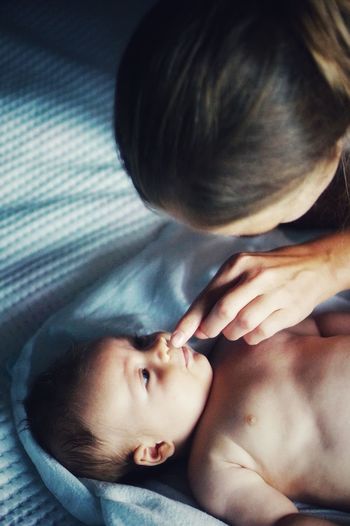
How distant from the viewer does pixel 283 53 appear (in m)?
0.55

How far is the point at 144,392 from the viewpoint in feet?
3.05

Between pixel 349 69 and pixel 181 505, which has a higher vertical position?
pixel 349 69

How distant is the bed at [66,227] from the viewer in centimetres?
93

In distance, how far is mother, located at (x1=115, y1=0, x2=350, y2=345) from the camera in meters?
0.55

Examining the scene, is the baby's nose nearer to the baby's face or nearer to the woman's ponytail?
the baby's face

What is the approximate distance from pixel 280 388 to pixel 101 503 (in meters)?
0.31

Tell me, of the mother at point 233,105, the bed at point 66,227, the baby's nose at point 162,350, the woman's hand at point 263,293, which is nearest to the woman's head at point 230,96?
the mother at point 233,105

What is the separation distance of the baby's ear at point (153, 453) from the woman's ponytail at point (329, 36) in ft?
1.93

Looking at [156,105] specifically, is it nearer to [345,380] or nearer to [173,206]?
[173,206]

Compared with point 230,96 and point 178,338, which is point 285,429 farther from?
point 230,96

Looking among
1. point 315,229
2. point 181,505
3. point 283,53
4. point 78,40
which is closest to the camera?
point 283,53

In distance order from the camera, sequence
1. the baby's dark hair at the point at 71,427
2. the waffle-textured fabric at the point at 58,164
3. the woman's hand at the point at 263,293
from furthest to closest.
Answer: the waffle-textured fabric at the point at 58,164
the baby's dark hair at the point at 71,427
the woman's hand at the point at 263,293

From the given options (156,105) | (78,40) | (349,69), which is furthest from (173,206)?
(78,40)

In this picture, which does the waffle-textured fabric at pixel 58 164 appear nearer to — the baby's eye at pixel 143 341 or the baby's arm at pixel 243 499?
the baby's eye at pixel 143 341
